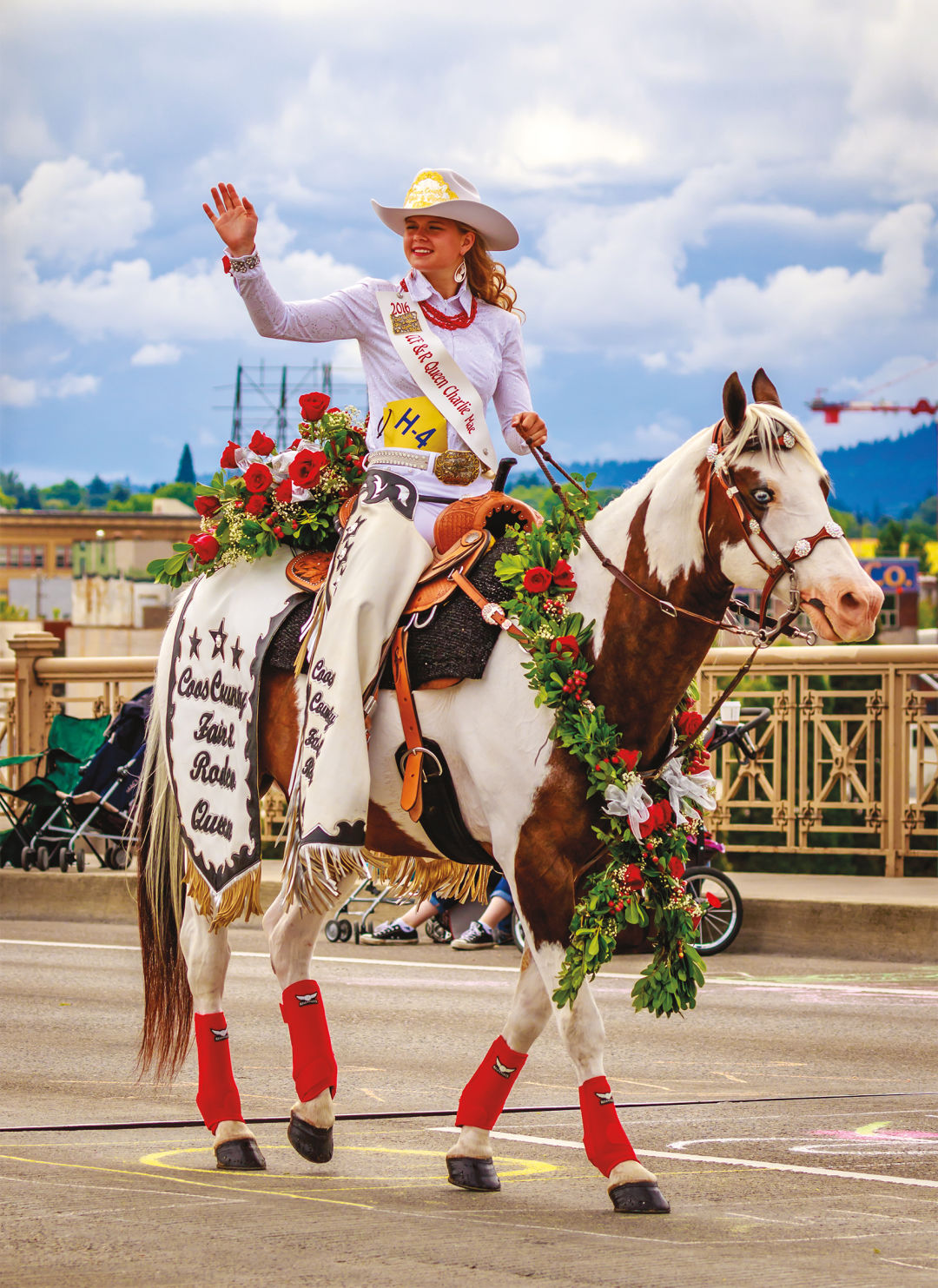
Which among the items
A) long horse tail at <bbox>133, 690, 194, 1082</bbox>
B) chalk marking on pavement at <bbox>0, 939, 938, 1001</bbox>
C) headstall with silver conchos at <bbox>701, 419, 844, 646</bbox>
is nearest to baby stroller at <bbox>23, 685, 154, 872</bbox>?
chalk marking on pavement at <bbox>0, 939, 938, 1001</bbox>

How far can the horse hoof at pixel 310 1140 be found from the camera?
5.97 m

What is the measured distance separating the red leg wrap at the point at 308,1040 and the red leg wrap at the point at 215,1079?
9.3 inches

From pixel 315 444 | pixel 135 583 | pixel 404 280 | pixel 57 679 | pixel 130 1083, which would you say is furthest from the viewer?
pixel 135 583

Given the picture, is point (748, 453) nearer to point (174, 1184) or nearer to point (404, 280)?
point (404, 280)

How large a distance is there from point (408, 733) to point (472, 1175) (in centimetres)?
145

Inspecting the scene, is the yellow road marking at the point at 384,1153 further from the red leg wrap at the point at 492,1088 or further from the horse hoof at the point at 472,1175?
the red leg wrap at the point at 492,1088

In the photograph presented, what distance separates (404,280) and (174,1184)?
3.27m

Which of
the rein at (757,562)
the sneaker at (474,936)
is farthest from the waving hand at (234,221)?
the sneaker at (474,936)

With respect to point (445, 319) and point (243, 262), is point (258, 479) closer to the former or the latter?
point (243, 262)

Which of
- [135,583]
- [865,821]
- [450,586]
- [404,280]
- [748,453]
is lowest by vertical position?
[865,821]

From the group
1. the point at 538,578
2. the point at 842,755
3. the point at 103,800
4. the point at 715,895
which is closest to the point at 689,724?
the point at 538,578

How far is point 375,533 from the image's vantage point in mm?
5980

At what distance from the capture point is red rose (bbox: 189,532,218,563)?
266 inches

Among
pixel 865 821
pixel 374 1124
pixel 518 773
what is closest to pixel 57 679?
pixel 865 821
